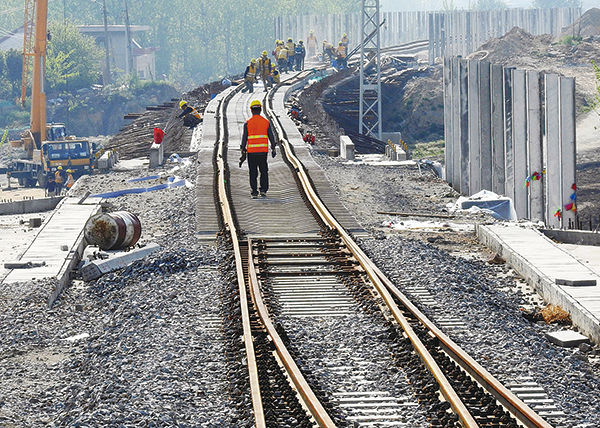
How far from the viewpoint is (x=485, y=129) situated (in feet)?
77.6

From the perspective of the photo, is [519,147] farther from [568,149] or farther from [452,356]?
[452,356]

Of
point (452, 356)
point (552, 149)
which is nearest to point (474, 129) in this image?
point (552, 149)

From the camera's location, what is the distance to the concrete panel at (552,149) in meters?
19.1

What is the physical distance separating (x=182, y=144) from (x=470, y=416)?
2316cm

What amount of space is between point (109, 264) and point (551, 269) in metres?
6.07

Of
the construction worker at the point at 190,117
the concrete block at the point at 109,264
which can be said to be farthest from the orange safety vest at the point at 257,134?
the construction worker at the point at 190,117

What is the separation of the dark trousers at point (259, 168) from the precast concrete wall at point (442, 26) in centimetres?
5373

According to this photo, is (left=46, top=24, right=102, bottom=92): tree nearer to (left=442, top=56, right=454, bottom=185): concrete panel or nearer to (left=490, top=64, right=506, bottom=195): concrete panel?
(left=442, top=56, right=454, bottom=185): concrete panel

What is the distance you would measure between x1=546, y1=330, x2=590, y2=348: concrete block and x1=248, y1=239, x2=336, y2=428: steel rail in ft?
9.82

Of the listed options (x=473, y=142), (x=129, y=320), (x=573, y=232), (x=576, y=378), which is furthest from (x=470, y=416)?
(x=473, y=142)

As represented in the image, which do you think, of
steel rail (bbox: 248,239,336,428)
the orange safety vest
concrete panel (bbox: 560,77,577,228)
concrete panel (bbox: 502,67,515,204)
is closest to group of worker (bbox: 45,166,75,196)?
concrete panel (bbox: 502,67,515,204)

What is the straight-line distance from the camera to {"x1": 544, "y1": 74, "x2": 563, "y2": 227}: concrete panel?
1914 cm

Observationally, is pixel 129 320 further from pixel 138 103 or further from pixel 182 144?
pixel 138 103

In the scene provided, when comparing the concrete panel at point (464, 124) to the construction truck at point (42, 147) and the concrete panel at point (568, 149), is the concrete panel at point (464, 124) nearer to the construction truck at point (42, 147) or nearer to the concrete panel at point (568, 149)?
the concrete panel at point (568, 149)
